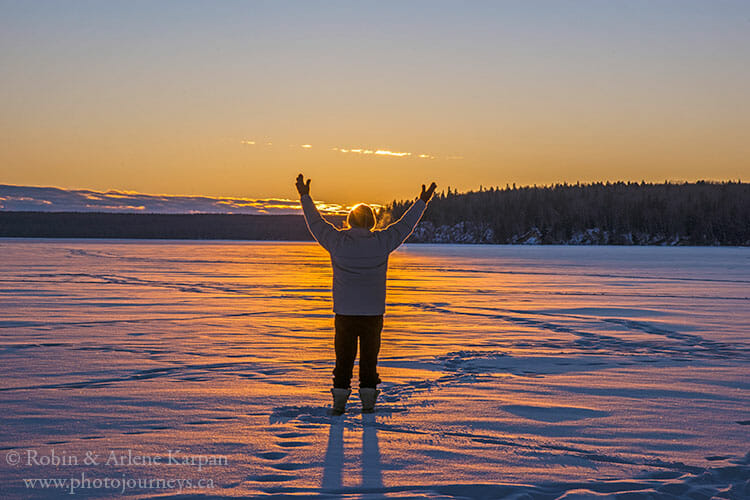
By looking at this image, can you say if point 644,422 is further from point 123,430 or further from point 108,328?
point 108,328

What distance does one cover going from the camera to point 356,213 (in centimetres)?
595

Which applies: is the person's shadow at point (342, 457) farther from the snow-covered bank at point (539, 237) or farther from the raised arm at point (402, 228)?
the snow-covered bank at point (539, 237)

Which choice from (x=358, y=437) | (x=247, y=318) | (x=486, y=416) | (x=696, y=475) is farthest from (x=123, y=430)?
(x=247, y=318)

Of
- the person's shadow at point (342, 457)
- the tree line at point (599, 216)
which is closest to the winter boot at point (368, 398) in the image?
the person's shadow at point (342, 457)

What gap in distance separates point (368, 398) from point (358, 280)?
92 centimetres

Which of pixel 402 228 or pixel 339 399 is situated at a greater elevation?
pixel 402 228

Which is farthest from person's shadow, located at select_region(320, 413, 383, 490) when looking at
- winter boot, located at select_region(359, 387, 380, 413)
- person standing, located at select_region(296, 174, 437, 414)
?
person standing, located at select_region(296, 174, 437, 414)

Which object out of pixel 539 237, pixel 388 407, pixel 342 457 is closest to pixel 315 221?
pixel 388 407

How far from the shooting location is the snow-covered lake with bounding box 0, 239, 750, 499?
4262mm

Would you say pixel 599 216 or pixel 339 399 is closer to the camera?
pixel 339 399

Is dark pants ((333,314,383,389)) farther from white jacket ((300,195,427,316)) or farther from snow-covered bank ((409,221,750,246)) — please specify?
snow-covered bank ((409,221,750,246))

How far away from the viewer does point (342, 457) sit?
184 inches

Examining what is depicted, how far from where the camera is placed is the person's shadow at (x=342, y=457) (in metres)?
4.19

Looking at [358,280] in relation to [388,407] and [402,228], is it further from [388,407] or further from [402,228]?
[388,407]
